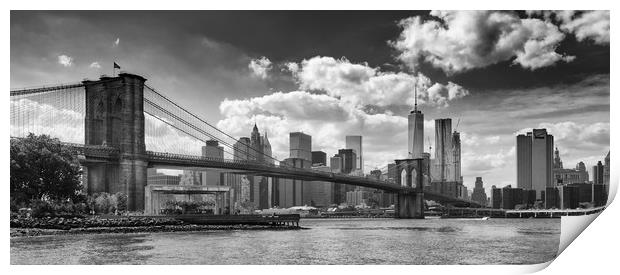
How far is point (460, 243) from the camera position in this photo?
29359mm

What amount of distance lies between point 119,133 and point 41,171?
10.5 metres

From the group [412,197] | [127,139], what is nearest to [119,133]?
[127,139]

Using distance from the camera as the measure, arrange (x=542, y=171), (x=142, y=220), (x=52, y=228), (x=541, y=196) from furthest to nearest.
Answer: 1. (x=541, y=196)
2. (x=542, y=171)
3. (x=142, y=220)
4. (x=52, y=228)

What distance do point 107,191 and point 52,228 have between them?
10887mm

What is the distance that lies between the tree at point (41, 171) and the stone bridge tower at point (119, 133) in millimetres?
6355

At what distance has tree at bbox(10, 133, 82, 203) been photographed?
29172mm

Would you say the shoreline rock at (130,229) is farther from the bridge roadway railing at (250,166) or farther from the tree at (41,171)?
the bridge roadway railing at (250,166)

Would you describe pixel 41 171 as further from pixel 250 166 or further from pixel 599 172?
pixel 599 172

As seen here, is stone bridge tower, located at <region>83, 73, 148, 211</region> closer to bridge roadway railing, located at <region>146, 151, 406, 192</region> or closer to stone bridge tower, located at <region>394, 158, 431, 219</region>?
bridge roadway railing, located at <region>146, 151, 406, 192</region>

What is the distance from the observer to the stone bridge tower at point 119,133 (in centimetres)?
3900

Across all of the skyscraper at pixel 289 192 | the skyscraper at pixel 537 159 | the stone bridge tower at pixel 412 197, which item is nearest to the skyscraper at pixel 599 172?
the skyscraper at pixel 537 159
